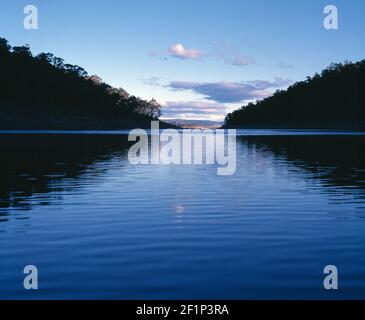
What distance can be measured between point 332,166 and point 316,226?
87.8 ft

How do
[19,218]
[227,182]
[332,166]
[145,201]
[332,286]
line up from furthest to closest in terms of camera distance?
[332,166], [227,182], [145,201], [19,218], [332,286]

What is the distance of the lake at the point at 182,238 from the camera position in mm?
11578

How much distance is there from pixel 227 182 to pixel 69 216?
1350cm

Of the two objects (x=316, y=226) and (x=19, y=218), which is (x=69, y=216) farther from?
(x=316, y=226)

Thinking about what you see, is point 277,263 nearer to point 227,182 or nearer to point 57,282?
point 57,282

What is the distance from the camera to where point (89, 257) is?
551 inches

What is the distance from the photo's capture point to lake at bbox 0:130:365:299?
1158 centimetres

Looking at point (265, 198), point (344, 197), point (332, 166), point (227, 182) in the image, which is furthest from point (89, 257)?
point (332, 166)

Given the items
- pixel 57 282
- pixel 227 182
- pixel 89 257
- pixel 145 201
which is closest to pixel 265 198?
pixel 145 201

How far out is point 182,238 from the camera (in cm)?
1631
